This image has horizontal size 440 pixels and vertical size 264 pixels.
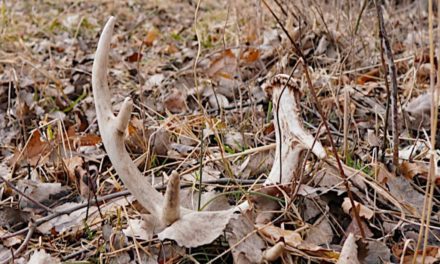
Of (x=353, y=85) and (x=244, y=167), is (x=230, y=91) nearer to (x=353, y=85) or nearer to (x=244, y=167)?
(x=353, y=85)

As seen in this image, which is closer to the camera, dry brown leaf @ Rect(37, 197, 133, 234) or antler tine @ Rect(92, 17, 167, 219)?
antler tine @ Rect(92, 17, 167, 219)

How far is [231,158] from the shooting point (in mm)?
1736

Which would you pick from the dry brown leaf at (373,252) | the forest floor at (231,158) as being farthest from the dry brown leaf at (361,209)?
the dry brown leaf at (373,252)

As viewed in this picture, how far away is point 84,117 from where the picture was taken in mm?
2383

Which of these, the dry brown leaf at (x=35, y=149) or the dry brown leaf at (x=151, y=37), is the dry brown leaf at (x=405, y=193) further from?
the dry brown leaf at (x=151, y=37)

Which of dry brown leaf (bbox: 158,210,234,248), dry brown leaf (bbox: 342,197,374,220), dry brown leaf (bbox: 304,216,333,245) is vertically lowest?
dry brown leaf (bbox: 304,216,333,245)

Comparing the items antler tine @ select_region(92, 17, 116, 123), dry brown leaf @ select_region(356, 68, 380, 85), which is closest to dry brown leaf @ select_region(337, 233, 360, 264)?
antler tine @ select_region(92, 17, 116, 123)

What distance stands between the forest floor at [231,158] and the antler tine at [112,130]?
58 millimetres

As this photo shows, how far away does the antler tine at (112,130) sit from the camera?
47.4 inches

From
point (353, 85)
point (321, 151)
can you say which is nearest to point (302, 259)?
point (321, 151)

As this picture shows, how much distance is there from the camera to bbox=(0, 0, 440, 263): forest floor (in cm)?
129

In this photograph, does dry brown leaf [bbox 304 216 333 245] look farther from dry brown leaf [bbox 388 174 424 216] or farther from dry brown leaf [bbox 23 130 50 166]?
dry brown leaf [bbox 23 130 50 166]

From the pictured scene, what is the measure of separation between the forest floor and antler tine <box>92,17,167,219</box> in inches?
2.3

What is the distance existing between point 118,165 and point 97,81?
0.18 m
